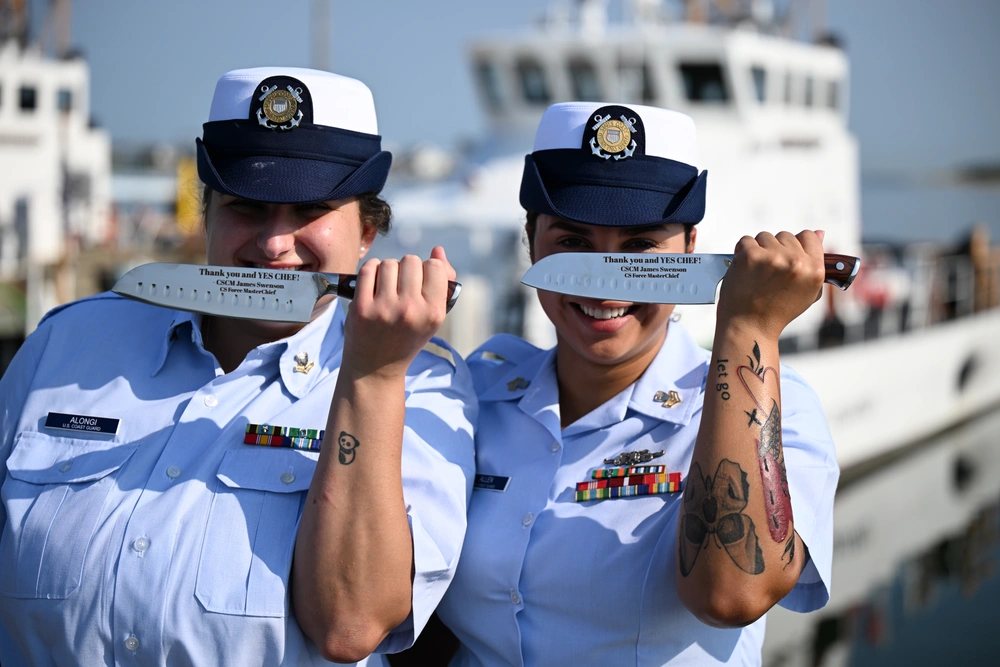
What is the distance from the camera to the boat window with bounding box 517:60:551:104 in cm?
1146

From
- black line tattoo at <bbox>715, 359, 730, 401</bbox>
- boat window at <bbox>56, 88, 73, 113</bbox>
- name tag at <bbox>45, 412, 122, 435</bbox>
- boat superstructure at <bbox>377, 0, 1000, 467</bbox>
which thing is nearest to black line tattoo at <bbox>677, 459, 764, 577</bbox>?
black line tattoo at <bbox>715, 359, 730, 401</bbox>

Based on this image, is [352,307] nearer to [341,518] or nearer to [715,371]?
[341,518]

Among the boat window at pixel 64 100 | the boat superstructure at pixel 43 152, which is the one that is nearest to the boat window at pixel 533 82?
the boat superstructure at pixel 43 152

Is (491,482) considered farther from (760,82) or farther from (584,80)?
(760,82)

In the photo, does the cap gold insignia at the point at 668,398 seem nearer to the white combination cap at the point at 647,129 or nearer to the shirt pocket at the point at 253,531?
the white combination cap at the point at 647,129

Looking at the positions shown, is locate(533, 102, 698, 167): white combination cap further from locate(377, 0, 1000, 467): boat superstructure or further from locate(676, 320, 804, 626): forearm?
locate(377, 0, 1000, 467): boat superstructure

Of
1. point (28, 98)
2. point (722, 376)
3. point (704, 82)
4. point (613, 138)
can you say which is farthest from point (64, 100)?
point (722, 376)

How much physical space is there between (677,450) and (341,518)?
2.61ft

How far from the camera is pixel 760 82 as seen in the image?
11.5m

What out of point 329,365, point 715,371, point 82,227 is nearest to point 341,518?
point 329,365

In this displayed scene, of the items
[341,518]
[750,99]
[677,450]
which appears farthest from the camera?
[750,99]

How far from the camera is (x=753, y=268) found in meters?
1.87

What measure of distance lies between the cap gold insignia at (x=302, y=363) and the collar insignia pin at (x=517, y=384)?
55 cm

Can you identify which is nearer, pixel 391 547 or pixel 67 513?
pixel 391 547
